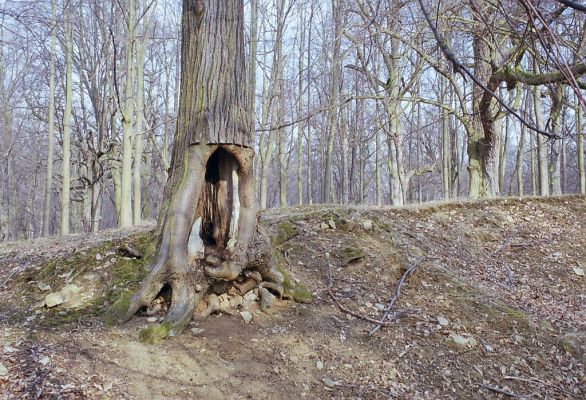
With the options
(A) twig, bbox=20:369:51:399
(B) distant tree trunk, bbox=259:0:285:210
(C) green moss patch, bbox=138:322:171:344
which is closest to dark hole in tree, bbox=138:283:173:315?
(C) green moss patch, bbox=138:322:171:344

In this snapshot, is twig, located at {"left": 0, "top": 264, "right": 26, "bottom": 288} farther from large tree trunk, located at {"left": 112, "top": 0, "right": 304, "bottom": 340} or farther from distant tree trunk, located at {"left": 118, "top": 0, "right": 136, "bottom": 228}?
distant tree trunk, located at {"left": 118, "top": 0, "right": 136, "bottom": 228}

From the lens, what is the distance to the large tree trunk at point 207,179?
381 centimetres

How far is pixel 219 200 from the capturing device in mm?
4113

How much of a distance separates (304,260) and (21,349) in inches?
121

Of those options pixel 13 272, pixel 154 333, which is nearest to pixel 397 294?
pixel 154 333

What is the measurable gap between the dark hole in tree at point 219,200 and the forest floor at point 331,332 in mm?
788

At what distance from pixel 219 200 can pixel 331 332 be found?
1.72 meters

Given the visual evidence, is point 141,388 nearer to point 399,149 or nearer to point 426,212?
point 426,212

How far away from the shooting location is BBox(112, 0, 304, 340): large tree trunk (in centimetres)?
381

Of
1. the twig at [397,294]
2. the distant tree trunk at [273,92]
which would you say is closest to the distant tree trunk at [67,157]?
the distant tree trunk at [273,92]

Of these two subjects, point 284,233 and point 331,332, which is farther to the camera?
point 284,233

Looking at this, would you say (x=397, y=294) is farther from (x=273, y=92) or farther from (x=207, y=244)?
(x=273, y=92)

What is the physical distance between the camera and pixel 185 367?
3338 mm

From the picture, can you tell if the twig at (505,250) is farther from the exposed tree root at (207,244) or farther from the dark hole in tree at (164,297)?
the dark hole in tree at (164,297)
